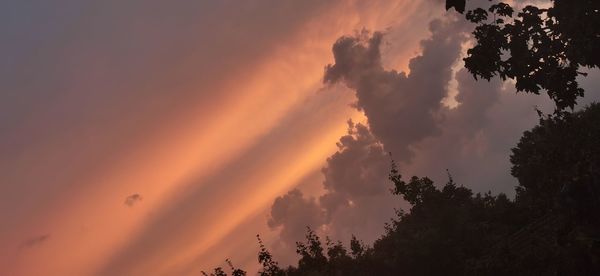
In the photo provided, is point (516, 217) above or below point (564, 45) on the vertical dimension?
below

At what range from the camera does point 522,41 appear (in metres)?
19.8

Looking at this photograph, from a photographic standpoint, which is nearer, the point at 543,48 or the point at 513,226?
the point at 543,48

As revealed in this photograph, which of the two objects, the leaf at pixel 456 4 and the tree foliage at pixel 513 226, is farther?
the tree foliage at pixel 513 226

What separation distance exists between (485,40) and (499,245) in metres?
15.7

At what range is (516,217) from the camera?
2285 inches

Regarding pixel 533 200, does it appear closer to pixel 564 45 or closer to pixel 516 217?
pixel 516 217

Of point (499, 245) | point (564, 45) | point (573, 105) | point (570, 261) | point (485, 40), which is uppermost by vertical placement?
point (485, 40)

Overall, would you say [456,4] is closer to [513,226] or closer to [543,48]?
[543,48]

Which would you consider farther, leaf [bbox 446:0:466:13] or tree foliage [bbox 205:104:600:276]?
tree foliage [bbox 205:104:600:276]

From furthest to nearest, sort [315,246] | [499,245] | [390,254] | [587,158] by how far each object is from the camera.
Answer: [390,254], [315,246], [499,245], [587,158]

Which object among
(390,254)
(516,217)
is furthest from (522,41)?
(390,254)

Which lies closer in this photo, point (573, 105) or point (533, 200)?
point (573, 105)

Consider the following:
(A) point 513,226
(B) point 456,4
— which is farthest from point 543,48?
(A) point 513,226

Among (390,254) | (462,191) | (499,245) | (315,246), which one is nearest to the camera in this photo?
(499,245)
